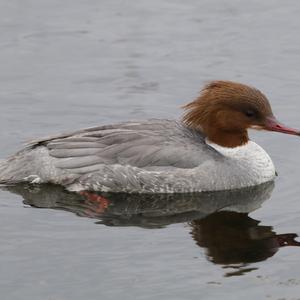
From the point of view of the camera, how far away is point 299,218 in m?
10.9

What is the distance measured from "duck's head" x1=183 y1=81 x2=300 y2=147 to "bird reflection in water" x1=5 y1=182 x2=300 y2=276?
2.27ft

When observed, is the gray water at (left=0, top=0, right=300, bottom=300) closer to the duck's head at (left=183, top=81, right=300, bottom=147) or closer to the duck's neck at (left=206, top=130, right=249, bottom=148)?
the duck's neck at (left=206, top=130, right=249, bottom=148)

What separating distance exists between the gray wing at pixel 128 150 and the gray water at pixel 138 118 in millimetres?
367

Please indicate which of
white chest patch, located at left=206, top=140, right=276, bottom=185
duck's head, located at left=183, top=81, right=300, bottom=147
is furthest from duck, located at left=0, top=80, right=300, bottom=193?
white chest patch, located at left=206, top=140, right=276, bottom=185

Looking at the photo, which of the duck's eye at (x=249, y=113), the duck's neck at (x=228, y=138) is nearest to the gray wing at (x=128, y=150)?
the duck's neck at (x=228, y=138)

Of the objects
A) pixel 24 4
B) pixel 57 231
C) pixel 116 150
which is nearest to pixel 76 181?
pixel 116 150

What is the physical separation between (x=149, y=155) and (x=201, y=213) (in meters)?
0.89

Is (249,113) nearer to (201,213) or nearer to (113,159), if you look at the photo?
(201,213)

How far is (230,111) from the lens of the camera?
11.7 metres

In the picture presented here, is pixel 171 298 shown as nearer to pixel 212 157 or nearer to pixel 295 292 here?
pixel 295 292

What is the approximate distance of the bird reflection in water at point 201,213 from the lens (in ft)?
33.6

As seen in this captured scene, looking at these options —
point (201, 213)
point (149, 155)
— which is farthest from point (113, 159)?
point (201, 213)

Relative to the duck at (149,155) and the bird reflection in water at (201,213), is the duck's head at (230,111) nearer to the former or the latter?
the duck at (149,155)

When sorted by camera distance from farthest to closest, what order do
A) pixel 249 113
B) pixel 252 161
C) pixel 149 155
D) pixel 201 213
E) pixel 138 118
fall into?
pixel 138 118 → pixel 252 161 → pixel 249 113 → pixel 149 155 → pixel 201 213
